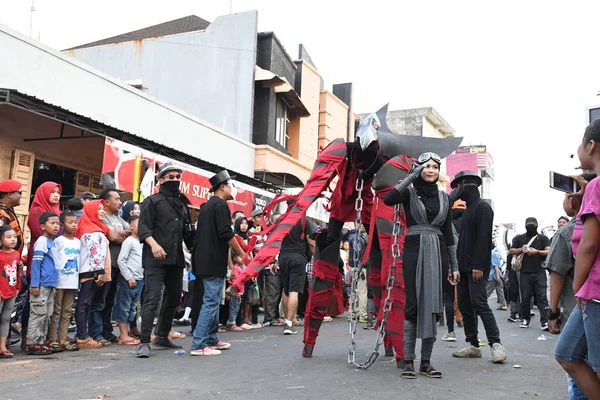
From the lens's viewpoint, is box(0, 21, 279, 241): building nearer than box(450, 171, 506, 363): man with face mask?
No

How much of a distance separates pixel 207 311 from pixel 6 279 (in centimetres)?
198

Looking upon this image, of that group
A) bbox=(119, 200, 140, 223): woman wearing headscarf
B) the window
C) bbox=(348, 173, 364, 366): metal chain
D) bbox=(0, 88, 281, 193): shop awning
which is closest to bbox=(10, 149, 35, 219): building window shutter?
bbox=(0, 88, 281, 193): shop awning

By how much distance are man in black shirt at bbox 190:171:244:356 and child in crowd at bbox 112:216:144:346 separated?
117 centimetres

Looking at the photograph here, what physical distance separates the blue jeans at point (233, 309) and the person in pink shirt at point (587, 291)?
6.36 m

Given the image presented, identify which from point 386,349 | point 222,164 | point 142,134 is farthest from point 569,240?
point 222,164

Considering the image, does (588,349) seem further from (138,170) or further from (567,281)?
(138,170)

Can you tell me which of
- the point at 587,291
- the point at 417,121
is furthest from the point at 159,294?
the point at 417,121

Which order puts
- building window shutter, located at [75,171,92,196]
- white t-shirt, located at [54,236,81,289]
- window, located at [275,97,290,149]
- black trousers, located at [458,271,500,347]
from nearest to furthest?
black trousers, located at [458,271,500,347] → white t-shirt, located at [54,236,81,289] → building window shutter, located at [75,171,92,196] → window, located at [275,97,290,149]

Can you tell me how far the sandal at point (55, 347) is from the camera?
20.3 ft

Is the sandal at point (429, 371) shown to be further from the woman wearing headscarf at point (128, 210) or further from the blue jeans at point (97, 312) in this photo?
the woman wearing headscarf at point (128, 210)

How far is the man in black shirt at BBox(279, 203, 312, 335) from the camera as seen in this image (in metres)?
8.77

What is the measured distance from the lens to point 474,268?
6.07 meters

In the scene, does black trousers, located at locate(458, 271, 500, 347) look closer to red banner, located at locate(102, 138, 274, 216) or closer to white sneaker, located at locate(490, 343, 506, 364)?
white sneaker, located at locate(490, 343, 506, 364)

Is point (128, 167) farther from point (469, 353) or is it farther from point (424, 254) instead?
point (424, 254)
